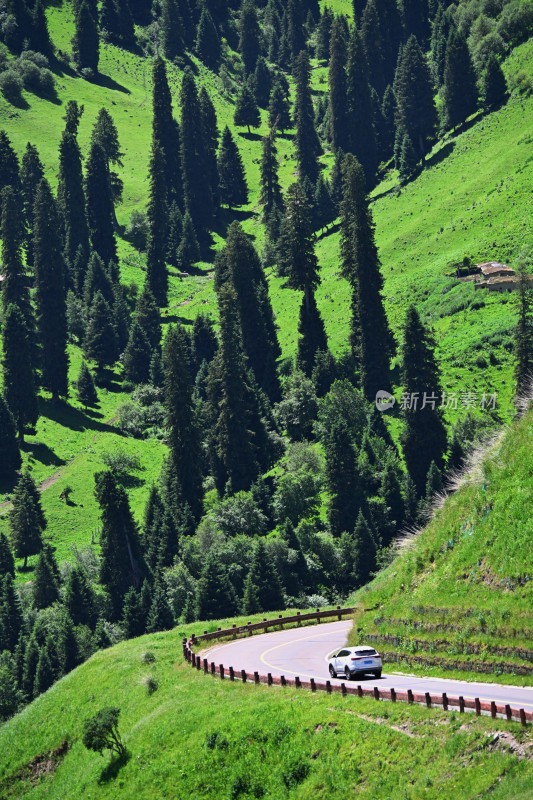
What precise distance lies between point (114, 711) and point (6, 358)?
291ft

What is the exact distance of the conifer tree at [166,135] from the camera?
184375 millimetres

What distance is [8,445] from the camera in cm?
12119

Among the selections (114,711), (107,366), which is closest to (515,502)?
(114,711)

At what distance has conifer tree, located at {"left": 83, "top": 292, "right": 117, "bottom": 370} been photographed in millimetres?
145500

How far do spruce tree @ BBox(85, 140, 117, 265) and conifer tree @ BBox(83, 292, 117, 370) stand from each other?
2138cm

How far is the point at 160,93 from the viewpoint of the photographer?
186 meters

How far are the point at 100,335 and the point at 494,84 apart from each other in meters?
69.1

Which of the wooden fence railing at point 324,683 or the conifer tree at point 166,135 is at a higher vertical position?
the conifer tree at point 166,135

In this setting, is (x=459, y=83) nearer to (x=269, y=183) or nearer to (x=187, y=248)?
(x=269, y=183)

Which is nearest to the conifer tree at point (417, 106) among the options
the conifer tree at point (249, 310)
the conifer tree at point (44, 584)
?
the conifer tree at point (249, 310)

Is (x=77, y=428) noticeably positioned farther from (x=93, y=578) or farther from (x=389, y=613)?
(x=389, y=613)

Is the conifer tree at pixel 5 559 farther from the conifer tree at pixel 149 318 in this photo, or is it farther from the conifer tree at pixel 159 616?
the conifer tree at pixel 149 318

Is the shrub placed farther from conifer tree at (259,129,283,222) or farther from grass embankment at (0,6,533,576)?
conifer tree at (259,129,283,222)

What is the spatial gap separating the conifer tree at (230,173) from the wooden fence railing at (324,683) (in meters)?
137
